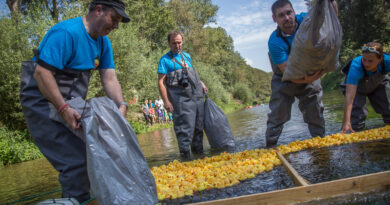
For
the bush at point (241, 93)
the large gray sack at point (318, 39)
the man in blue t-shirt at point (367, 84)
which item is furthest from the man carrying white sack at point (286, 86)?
the bush at point (241, 93)

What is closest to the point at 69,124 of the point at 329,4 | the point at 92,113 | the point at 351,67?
the point at 92,113

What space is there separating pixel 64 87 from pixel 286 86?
288cm

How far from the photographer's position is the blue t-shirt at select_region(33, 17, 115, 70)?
2082 millimetres

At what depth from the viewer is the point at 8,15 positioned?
13.3m

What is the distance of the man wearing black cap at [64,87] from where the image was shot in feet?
6.79

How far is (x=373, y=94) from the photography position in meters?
4.71

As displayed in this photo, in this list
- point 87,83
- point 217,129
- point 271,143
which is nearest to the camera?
point 87,83

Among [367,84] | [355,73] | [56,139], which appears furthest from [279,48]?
[56,139]

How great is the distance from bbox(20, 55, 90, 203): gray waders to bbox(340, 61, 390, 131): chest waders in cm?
420

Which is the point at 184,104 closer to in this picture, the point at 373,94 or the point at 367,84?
the point at 367,84

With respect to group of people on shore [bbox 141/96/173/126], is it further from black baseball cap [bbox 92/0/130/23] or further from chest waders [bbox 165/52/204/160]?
black baseball cap [bbox 92/0/130/23]

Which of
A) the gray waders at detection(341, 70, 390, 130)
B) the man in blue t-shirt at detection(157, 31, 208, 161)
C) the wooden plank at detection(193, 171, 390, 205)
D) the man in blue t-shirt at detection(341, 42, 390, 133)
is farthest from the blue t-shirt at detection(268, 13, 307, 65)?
the wooden plank at detection(193, 171, 390, 205)

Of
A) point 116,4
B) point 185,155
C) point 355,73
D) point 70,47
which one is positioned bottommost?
point 185,155

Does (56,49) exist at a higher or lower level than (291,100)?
higher
